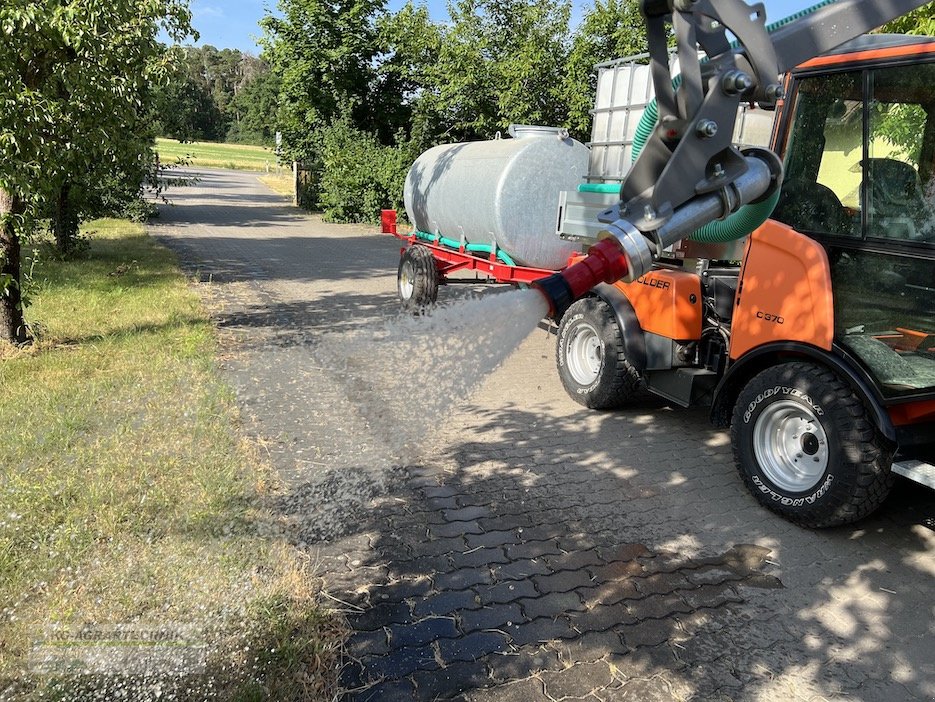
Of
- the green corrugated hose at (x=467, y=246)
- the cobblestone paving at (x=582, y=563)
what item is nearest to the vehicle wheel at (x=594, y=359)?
the cobblestone paving at (x=582, y=563)

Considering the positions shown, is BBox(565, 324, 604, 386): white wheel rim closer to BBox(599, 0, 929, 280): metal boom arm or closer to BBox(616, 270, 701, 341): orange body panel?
BBox(616, 270, 701, 341): orange body panel

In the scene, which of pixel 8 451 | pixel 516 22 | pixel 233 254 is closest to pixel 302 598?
pixel 8 451

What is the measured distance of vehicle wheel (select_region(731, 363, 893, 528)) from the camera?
383 centimetres

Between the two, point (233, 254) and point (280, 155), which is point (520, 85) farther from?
point (280, 155)

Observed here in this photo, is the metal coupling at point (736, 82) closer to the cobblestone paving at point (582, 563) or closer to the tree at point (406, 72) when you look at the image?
the cobblestone paving at point (582, 563)

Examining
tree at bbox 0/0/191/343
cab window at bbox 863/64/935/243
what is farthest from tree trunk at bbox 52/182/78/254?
cab window at bbox 863/64/935/243

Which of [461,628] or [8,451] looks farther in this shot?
[8,451]

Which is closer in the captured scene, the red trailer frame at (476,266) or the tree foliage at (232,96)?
the red trailer frame at (476,266)

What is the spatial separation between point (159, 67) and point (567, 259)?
4.59 metres

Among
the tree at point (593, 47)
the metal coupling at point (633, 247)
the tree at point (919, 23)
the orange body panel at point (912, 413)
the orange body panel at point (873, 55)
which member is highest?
the tree at point (593, 47)

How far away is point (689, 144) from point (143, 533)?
3430mm

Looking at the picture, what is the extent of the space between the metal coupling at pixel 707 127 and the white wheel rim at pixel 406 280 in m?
7.92

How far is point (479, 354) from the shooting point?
10.4 ft

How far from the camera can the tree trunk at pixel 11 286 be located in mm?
6582
